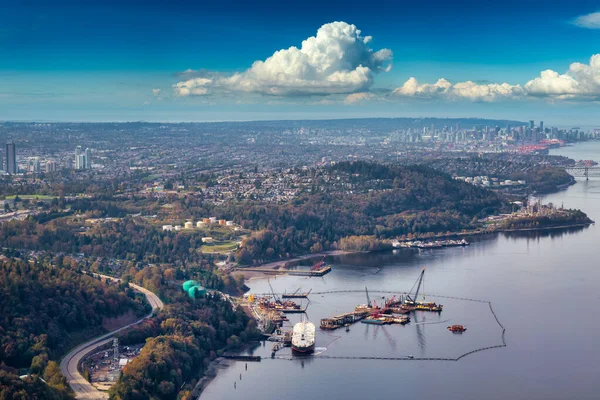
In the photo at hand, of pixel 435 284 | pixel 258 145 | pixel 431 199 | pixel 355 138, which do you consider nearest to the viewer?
pixel 435 284

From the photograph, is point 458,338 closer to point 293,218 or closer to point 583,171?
point 293,218

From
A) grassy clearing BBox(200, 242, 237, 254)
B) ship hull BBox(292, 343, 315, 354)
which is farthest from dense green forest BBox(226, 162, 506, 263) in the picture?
ship hull BBox(292, 343, 315, 354)

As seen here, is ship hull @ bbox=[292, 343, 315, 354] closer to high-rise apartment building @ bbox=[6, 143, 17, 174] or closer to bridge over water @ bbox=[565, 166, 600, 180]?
high-rise apartment building @ bbox=[6, 143, 17, 174]

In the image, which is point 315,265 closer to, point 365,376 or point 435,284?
point 435,284

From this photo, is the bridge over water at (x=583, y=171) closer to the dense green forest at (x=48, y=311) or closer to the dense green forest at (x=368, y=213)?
the dense green forest at (x=368, y=213)

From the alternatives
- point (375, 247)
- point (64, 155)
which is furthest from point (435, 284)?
point (64, 155)

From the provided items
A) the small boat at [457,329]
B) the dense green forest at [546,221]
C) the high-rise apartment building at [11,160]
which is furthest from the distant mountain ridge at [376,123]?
the small boat at [457,329]
